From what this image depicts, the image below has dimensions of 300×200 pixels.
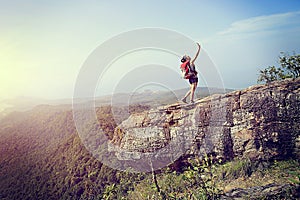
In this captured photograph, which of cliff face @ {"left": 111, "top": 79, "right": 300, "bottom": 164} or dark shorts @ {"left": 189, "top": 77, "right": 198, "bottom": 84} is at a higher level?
dark shorts @ {"left": 189, "top": 77, "right": 198, "bottom": 84}

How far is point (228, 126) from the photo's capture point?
9117 mm

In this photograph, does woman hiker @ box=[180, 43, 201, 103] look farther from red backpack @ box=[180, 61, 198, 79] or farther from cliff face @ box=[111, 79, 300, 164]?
cliff face @ box=[111, 79, 300, 164]

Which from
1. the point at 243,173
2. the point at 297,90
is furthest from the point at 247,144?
the point at 297,90

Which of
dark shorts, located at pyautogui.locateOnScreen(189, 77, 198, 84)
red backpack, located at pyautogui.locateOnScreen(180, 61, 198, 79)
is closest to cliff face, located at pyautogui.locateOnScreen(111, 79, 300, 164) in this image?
dark shorts, located at pyautogui.locateOnScreen(189, 77, 198, 84)

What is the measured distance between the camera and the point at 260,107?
8.61 m

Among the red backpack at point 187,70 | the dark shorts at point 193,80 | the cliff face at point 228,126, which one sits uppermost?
the red backpack at point 187,70

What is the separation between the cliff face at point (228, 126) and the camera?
8289 mm

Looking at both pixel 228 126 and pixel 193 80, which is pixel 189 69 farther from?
pixel 228 126

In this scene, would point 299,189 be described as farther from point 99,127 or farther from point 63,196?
point 99,127

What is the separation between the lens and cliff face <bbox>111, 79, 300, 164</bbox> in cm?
829

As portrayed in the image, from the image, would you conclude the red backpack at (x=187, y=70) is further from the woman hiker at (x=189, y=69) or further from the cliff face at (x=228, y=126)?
the cliff face at (x=228, y=126)

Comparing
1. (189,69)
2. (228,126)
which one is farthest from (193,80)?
(228,126)

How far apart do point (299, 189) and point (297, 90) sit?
3.31m

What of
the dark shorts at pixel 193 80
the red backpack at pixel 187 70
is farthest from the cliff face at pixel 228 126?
the red backpack at pixel 187 70
